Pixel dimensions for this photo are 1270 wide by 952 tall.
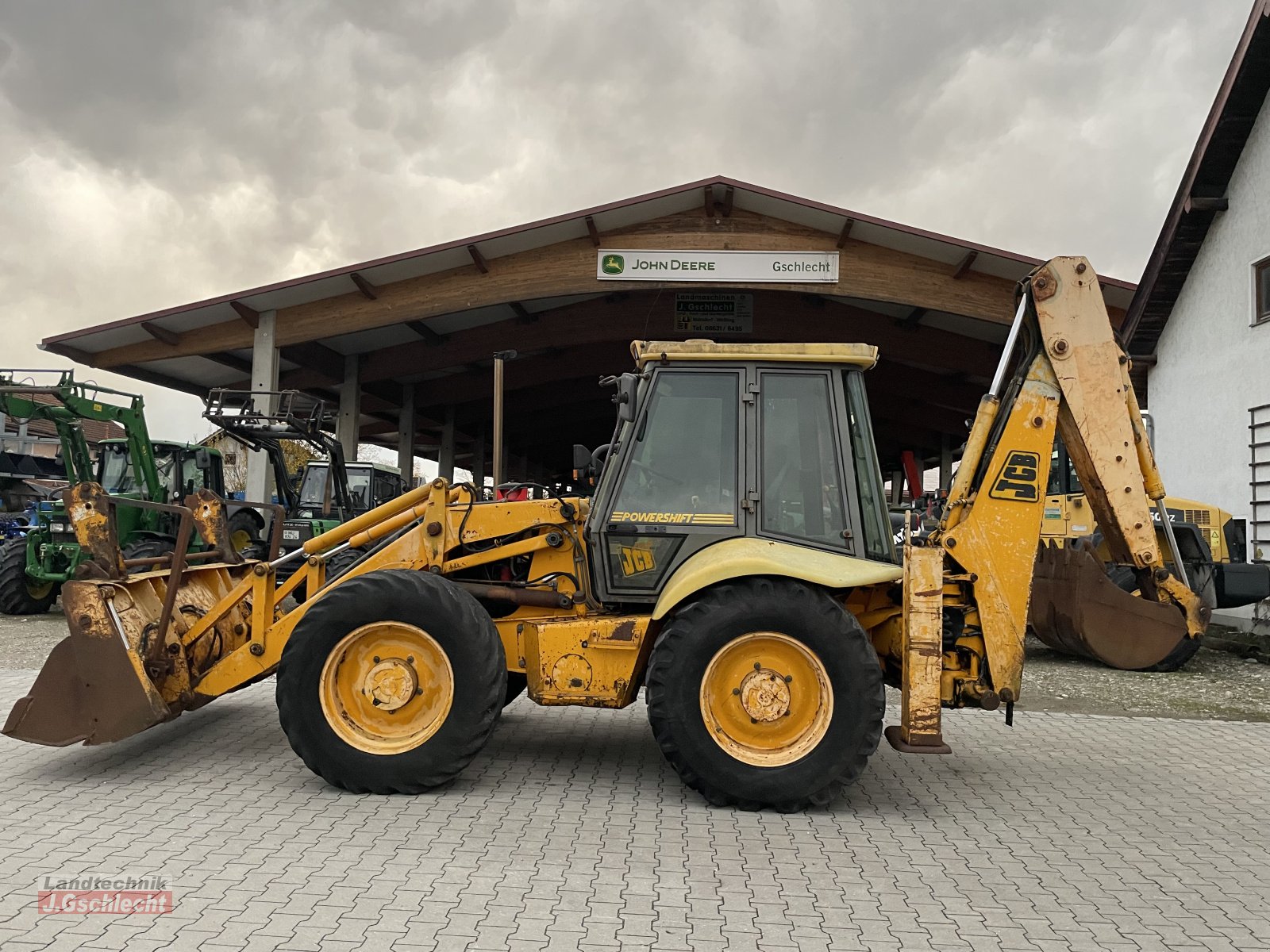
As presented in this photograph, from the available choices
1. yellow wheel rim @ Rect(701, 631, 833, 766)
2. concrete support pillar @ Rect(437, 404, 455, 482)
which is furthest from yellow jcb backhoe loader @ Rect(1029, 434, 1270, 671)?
concrete support pillar @ Rect(437, 404, 455, 482)

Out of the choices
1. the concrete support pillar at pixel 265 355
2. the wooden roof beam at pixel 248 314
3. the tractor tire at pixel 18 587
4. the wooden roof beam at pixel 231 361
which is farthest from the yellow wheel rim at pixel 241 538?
the wooden roof beam at pixel 231 361

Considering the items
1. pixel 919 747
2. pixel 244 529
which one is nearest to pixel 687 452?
pixel 919 747

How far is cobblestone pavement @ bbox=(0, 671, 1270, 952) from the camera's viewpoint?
3.43m

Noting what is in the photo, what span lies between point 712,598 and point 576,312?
14.1 metres

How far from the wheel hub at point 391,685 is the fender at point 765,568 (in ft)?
4.34

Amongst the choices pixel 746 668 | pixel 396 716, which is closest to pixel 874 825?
pixel 746 668

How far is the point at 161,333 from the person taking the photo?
1523 cm

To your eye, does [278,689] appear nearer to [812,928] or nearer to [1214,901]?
[812,928]

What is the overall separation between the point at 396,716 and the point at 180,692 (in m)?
1.35

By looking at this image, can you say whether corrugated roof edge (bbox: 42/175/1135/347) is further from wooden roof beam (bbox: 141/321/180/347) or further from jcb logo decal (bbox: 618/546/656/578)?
jcb logo decal (bbox: 618/546/656/578)

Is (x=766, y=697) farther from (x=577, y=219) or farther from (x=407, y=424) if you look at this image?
(x=407, y=424)

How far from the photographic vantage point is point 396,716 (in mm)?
5023

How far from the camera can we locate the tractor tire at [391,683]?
4.89 m

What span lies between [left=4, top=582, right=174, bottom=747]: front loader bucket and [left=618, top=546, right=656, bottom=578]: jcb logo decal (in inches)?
102
